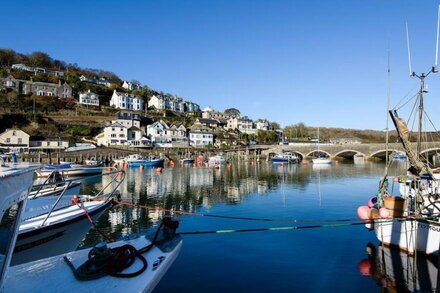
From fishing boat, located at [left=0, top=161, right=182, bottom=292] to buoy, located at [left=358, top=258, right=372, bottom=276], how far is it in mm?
8752

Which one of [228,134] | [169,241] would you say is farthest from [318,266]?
[228,134]

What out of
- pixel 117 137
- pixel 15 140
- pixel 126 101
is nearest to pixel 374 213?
pixel 15 140

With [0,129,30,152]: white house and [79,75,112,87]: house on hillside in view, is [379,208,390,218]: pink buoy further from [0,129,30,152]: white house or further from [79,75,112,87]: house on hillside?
[79,75,112,87]: house on hillside

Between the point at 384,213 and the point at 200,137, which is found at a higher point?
the point at 200,137

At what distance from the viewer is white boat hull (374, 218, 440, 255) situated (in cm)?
1292

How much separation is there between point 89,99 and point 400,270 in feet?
397

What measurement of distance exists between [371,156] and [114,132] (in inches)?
2821

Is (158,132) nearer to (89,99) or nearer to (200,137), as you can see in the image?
(200,137)

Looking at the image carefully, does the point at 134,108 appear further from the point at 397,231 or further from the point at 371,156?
the point at 397,231

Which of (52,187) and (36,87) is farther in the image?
(36,87)

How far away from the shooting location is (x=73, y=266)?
23.1ft

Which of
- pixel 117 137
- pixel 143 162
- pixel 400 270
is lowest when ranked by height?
pixel 400 270

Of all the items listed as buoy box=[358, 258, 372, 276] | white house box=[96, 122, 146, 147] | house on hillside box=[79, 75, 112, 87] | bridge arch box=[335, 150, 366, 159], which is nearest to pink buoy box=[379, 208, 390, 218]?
buoy box=[358, 258, 372, 276]

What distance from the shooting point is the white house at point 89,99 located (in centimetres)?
11800
